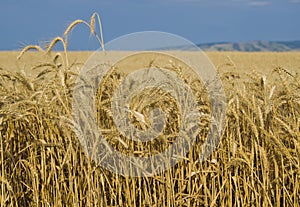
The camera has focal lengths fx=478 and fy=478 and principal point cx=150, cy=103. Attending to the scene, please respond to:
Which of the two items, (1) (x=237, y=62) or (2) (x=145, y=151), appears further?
(1) (x=237, y=62)

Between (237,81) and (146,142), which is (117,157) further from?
(237,81)

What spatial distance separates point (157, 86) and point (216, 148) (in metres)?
0.49

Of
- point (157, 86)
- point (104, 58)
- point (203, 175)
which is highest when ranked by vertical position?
point (104, 58)

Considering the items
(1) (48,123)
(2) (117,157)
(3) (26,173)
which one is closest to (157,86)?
(2) (117,157)

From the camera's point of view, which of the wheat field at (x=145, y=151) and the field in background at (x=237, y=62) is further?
the field in background at (x=237, y=62)

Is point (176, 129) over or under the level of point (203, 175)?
over

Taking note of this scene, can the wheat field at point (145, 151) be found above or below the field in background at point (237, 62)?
below

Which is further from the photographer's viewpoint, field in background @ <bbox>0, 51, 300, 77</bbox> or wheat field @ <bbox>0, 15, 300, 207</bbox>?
field in background @ <bbox>0, 51, 300, 77</bbox>

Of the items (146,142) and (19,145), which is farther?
(19,145)

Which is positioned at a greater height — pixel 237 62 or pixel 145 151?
pixel 237 62

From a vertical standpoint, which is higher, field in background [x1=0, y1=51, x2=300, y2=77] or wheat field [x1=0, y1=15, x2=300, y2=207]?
field in background [x1=0, y1=51, x2=300, y2=77]

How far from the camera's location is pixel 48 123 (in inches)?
103

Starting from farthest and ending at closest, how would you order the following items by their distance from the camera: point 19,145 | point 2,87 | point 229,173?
point 2,87 → point 19,145 → point 229,173

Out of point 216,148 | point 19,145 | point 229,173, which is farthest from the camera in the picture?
point 19,145
